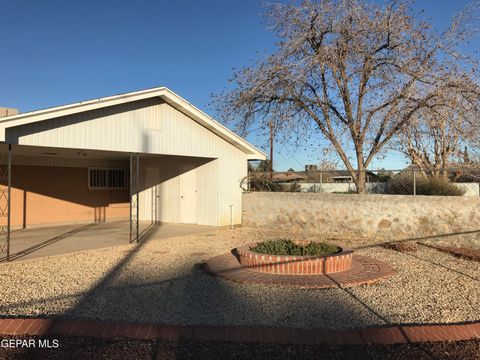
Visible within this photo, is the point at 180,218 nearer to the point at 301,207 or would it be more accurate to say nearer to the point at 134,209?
the point at 134,209

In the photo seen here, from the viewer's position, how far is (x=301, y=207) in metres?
13.5

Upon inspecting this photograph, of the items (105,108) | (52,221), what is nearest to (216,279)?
(105,108)

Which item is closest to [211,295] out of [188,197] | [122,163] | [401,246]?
[401,246]

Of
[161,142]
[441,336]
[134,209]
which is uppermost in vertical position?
[161,142]

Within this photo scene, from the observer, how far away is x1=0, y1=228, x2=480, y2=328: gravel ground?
5.07 meters

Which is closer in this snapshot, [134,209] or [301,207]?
[301,207]

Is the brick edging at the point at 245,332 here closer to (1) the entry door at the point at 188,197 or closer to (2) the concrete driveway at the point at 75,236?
(2) the concrete driveway at the point at 75,236

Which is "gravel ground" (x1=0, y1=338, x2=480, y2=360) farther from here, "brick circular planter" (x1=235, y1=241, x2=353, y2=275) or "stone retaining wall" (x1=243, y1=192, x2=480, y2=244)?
"stone retaining wall" (x1=243, y1=192, x2=480, y2=244)

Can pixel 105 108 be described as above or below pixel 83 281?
above

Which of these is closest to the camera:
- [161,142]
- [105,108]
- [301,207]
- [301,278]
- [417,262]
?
[301,278]

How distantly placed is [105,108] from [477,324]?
29.7 ft

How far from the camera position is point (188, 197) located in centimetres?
1523

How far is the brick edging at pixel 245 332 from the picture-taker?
4324 mm

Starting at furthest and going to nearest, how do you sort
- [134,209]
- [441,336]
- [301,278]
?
[134,209]
[301,278]
[441,336]
